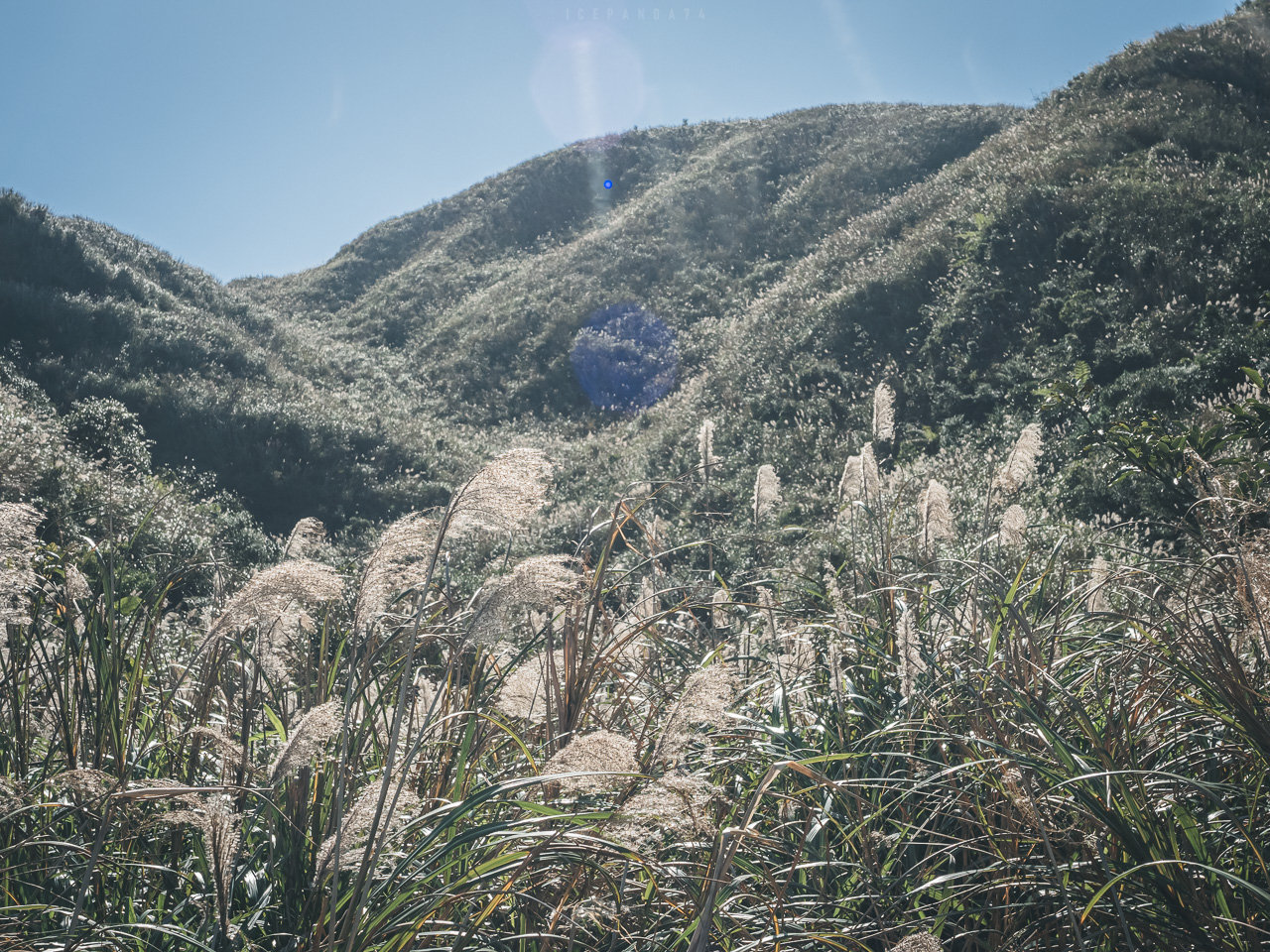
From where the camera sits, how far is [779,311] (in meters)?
20.4

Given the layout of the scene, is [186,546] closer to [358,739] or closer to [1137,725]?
[358,739]

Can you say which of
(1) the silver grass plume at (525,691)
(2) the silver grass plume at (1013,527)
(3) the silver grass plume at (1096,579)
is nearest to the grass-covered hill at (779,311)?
(3) the silver grass plume at (1096,579)

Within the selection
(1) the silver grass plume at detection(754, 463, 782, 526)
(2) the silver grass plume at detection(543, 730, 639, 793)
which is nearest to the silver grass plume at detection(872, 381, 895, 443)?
(1) the silver grass plume at detection(754, 463, 782, 526)

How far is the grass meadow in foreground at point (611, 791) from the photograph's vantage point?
1.73 meters

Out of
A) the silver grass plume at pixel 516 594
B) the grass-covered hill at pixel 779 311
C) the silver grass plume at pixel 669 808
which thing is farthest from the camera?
the grass-covered hill at pixel 779 311

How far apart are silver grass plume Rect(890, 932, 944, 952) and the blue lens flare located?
21.6m

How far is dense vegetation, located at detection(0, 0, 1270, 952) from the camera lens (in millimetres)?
1914

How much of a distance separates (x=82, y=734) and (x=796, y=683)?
2.74m

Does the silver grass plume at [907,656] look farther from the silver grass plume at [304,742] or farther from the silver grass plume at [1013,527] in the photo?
the silver grass plume at [304,742]

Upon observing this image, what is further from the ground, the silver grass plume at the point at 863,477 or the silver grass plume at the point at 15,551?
the silver grass plume at the point at 15,551

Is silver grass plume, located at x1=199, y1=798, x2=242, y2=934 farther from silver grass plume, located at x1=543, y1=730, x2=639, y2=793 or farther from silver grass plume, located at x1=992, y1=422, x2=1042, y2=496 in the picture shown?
silver grass plume, located at x1=992, y1=422, x2=1042, y2=496

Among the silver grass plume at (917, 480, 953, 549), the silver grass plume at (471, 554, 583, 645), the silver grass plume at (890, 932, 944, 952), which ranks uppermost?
the silver grass plume at (471, 554, 583, 645)

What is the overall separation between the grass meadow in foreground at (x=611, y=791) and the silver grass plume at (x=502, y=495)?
0.01 meters

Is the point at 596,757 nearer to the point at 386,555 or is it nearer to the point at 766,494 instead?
the point at 386,555
